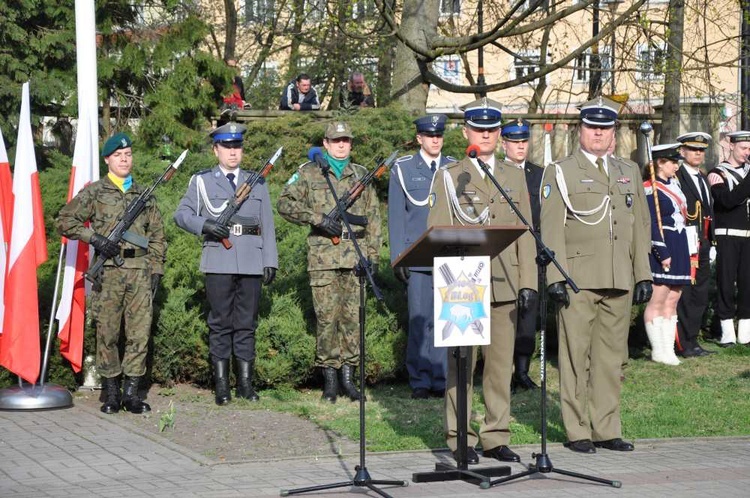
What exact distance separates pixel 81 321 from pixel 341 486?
405 centimetres

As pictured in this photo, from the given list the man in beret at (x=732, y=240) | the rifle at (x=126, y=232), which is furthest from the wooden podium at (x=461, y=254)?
the man in beret at (x=732, y=240)

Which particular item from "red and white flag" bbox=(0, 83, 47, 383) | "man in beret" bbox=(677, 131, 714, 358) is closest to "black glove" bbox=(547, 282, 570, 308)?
"red and white flag" bbox=(0, 83, 47, 383)

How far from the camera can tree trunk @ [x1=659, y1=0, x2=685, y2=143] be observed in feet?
62.7

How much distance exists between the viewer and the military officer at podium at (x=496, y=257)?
8367 millimetres

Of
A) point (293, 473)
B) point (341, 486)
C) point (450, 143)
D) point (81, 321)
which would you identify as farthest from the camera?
point (450, 143)

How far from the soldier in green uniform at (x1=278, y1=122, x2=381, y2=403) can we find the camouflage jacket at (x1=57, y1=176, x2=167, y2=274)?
42.5 inches

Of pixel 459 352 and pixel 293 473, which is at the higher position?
pixel 459 352

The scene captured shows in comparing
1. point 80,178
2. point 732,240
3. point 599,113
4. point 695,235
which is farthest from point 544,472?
point 732,240

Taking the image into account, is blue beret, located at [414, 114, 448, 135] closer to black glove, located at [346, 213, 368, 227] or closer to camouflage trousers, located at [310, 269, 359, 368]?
black glove, located at [346, 213, 368, 227]

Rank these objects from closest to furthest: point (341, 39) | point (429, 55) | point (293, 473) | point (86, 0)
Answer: point (293, 473) → point (86, 0) → point (429, 55) → point (341, 39)

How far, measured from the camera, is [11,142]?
58.0 feet

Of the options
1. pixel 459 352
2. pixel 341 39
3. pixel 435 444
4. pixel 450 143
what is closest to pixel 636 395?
pixel 435 444

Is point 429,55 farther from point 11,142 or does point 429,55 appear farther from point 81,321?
point 81,321

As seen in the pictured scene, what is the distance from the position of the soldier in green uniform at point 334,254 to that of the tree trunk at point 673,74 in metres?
9.62
